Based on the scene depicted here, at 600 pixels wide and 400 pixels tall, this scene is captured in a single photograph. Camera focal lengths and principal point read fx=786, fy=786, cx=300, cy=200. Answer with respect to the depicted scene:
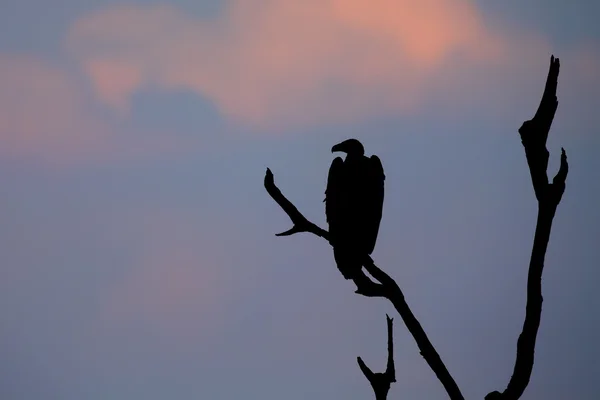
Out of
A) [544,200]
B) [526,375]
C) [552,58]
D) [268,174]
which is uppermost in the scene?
[268,174]

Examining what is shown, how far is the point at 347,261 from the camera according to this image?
6.85 m

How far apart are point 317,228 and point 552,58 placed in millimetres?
2681

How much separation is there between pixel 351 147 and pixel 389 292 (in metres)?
4.72

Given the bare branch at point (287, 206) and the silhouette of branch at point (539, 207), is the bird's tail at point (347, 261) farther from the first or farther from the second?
the silhouette of branch at point (539, 207)

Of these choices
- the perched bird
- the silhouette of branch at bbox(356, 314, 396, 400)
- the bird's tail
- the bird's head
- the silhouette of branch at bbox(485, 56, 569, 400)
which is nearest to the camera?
the silhouette of branch at bbox(485, 56, 569, 400)

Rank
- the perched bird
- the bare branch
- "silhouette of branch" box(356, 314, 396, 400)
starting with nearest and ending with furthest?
"silhouette of branch" box(356, 314, 396, 400), the bare branch, the perched bird

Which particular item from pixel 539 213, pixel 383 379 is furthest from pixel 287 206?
pixel 539 213

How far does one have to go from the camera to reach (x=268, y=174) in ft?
20.6

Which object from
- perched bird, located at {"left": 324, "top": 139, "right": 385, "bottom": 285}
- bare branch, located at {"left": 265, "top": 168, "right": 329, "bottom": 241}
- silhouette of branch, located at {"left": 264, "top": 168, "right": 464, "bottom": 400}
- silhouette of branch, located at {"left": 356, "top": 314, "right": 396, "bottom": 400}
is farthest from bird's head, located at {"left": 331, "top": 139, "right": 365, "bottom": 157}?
silhouette of branch, located at {"left": 356, "top": 314, "right": 396, "bottom": 400}

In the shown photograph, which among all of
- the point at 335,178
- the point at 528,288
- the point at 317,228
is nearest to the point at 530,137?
the point at 528,288

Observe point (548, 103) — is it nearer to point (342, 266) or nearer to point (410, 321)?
point (410, 321)

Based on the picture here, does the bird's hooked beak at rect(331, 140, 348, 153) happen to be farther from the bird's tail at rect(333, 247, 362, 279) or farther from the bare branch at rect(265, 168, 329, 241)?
the bare branch at rect(265, 168, 329, 241)

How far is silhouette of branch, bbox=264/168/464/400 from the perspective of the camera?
15.3 ft

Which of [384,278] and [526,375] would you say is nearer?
[526,375]
